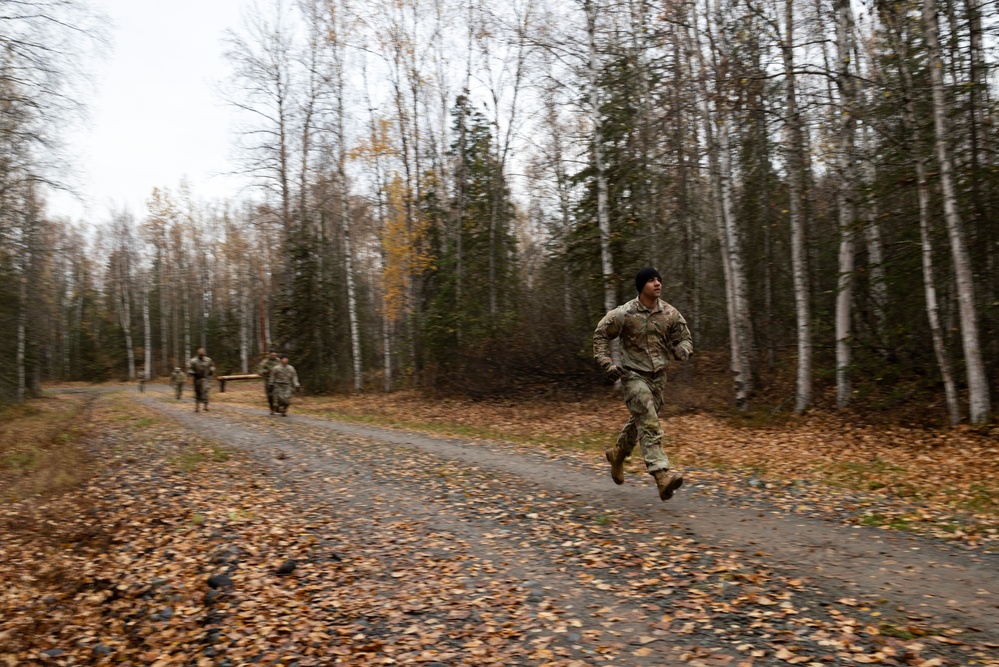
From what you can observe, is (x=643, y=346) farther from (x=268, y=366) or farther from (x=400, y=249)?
(x=400, y=249)

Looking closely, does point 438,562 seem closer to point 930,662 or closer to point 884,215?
point 930,662

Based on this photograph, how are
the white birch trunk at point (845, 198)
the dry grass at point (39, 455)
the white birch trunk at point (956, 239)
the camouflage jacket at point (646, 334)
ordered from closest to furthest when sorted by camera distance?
the camouflage jacket at point (646, 334)
the dry grass at point (39, 455)
the white birch trunk at point (956, 239)
the white birch trunk at point (845, 198)

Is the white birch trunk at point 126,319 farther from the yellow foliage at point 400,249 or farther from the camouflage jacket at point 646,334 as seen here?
the camouflage jacket at point 646,334

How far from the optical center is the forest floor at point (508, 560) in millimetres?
3877

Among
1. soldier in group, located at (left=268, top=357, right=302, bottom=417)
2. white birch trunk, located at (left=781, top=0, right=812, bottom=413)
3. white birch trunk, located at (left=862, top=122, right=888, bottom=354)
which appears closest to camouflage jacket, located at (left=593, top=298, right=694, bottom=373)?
white birch trunk, located at (left=862, top=122, right=888, bottom=354)

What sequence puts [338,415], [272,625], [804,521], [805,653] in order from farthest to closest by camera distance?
[338,415] < [804,521] < [272,625] < [805,653]

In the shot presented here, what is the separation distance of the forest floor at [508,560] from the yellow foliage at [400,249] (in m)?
16.7

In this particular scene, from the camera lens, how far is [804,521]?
20.2 ft

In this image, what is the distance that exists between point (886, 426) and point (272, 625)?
1205 centimetres

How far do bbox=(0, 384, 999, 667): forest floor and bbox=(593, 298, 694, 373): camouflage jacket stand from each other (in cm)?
159

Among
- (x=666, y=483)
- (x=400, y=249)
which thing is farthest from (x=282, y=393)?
(x=666, y=483)

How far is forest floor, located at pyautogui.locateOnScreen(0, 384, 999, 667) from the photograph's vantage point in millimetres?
3877

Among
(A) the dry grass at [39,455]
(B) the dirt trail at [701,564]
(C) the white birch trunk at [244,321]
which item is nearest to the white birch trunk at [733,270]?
(B) the dirt trail at [701,564]

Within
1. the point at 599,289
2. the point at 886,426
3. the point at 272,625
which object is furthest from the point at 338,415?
the point at 272,625
